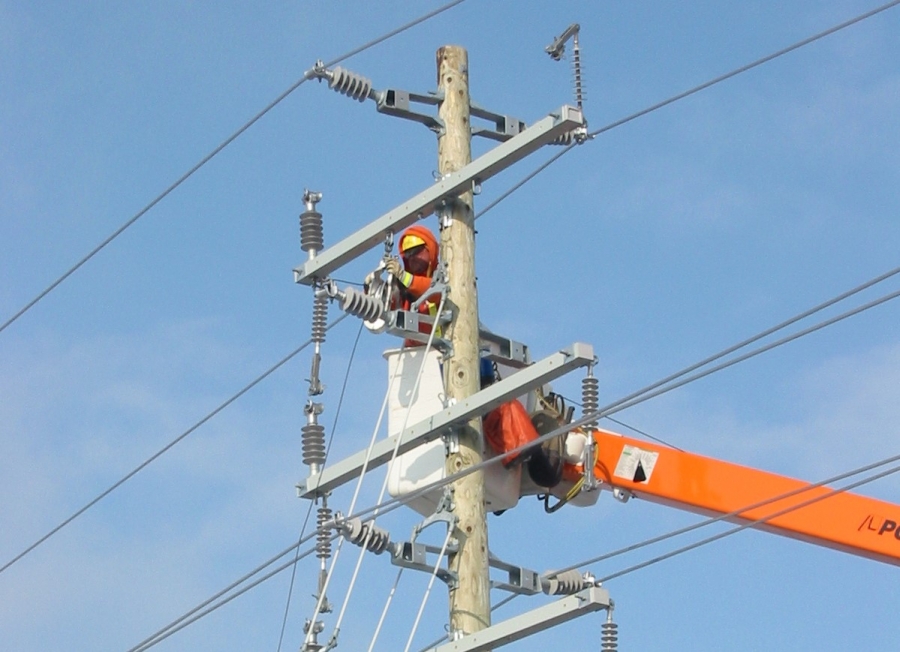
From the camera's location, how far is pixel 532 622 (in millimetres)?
12000

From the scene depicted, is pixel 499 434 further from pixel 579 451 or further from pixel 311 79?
pixel 311 79

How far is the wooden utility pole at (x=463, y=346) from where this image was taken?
1261 cm

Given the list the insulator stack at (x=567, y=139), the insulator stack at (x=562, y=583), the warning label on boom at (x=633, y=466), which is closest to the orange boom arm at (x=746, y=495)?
the warning label on boom at (x=633, y=466)

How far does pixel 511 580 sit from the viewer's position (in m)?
12.9

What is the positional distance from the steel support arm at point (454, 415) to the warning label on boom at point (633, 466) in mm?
1455

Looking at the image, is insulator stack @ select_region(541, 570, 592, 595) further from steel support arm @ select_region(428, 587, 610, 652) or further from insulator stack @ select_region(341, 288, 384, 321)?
insulator stack @ select_region(341, 288, 384, 321)

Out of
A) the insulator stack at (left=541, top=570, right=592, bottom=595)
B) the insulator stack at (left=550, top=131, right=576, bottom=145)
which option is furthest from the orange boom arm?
the insulator stack at (left=550, top=131, right=576, bottom=145)

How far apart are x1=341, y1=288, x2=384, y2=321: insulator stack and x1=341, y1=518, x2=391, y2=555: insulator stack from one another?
132 cm

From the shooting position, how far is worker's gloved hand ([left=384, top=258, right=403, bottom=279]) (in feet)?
44.0

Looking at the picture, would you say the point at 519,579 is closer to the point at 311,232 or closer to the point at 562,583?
the point at 562,583

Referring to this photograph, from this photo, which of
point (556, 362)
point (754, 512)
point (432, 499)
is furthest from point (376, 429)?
point (754, 512)

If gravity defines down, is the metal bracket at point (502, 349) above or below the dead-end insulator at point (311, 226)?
below

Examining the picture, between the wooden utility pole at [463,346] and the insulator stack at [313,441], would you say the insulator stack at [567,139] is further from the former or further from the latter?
the insulator stack at [313,441]

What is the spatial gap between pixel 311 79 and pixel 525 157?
1.66 meters
